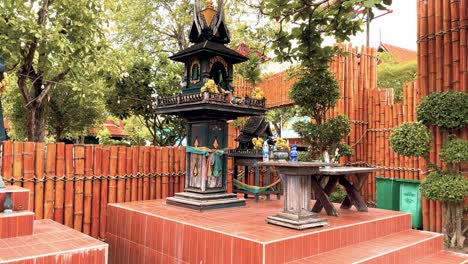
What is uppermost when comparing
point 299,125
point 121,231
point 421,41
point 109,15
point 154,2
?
point 154,2

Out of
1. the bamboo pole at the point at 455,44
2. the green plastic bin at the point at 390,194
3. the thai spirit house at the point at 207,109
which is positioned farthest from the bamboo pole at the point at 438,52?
the thai spirit house at the point at 207,109

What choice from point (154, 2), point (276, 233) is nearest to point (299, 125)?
point (276, 233)

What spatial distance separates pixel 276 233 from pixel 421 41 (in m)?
5.45

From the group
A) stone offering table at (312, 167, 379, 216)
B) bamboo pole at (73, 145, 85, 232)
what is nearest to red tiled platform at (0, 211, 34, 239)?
bamboo pole at (73, 145, 85, 232)

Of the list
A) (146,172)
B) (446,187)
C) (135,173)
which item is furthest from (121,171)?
(446,187)

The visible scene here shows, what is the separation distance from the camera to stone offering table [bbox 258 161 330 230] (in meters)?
4.82

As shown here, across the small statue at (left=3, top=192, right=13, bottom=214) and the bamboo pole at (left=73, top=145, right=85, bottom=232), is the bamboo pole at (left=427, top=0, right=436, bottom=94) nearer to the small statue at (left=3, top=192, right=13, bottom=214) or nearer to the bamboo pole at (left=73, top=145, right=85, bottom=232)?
the bamboo pole at (left=73, top=145, right=85, bottom=232)

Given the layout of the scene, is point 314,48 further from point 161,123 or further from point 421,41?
point 161,123

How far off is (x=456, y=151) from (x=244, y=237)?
413 cm

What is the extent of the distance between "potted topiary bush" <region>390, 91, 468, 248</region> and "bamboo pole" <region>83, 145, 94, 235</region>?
543 cm

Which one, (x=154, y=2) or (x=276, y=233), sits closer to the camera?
(x=276, y=233)

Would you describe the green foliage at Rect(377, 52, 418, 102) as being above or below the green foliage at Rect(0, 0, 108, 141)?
above

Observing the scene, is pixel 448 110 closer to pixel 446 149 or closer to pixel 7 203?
pixel 446 149

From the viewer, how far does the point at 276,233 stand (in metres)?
4.52
